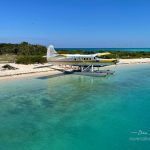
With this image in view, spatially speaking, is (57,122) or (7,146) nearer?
(7,146)

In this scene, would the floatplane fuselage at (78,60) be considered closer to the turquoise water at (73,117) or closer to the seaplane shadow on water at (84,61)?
the seaplane shadow on water at (84,61)

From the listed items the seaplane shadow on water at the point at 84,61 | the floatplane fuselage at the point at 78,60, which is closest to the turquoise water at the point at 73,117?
the seaplane shadow on water at the point at 84,61

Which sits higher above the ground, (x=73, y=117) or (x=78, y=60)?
(x=78, y=60)

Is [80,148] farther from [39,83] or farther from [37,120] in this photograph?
[39,83]


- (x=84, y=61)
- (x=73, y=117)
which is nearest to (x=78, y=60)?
(x=84, y=61)

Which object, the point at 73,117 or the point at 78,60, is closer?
the point at 73,117

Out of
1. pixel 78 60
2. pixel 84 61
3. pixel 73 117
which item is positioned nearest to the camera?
pixel 73 117

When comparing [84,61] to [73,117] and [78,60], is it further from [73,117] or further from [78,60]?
[73,117]

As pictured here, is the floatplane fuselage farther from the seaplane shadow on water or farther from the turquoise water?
the turquoise water

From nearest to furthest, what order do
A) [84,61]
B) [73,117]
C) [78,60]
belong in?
1. [73,117]
2. [84,61]
3. [78,60]

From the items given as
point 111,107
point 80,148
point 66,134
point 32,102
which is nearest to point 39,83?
point 32,102
